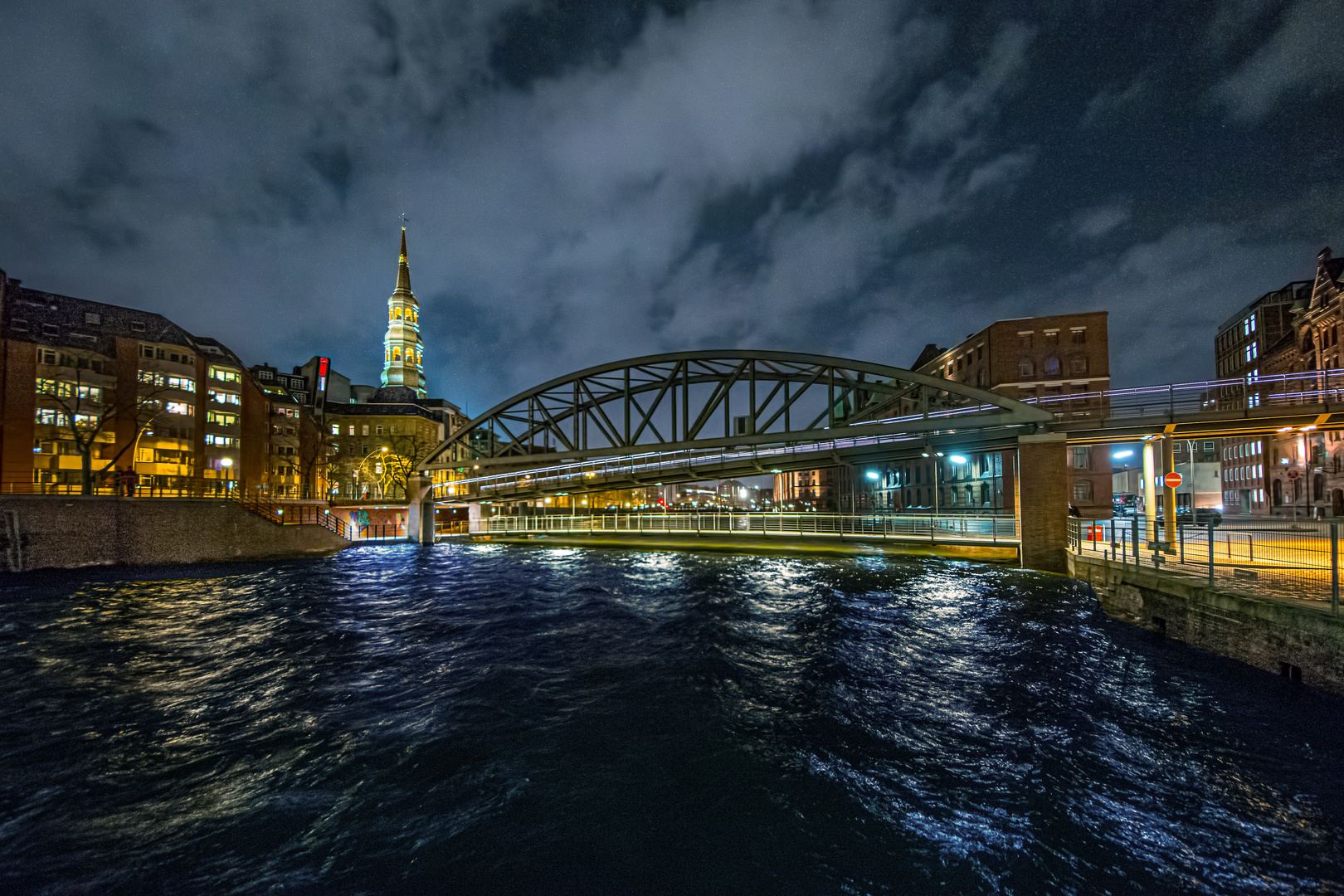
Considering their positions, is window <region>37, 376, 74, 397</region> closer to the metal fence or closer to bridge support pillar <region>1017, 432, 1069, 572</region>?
bridge support pillar <region>1017, 432, 1069, 572</region>

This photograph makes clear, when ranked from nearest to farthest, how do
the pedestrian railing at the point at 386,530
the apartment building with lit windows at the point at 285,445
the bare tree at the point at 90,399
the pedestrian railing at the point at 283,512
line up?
the pedestrian railing at the point at 283,512, the bare tree at the point at 90,399, the pedestrian railing at the point at 386,530, the apartment building with lit windows at the point at 285,445

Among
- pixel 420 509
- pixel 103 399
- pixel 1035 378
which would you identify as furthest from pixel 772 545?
pixel 103 399

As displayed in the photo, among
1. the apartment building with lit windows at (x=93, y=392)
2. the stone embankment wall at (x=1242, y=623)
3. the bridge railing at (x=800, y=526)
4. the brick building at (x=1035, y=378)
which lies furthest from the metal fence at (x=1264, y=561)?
the apartment building with lit windows at (x=93, y=392)

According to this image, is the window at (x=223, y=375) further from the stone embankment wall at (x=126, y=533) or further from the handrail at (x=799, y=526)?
the handrail at (x=799, y=526)

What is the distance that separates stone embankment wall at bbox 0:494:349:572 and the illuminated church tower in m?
105

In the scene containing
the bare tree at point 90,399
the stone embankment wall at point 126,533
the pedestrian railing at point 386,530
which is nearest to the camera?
the stone embankment wall at point 126,533

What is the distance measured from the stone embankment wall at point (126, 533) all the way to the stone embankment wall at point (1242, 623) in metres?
47.7

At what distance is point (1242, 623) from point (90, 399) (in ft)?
255

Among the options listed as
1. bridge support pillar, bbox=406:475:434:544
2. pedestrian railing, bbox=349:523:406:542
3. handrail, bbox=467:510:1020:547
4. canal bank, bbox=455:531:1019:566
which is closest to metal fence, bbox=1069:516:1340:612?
canal bank, bbox=455:531:1019:566

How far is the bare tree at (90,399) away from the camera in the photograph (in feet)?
160

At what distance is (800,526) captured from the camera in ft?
126

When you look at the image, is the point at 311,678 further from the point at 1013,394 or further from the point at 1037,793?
the point at 1013,394

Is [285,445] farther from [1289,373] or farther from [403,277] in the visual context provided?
[1289,373]

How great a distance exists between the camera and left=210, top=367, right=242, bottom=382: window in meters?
64.0
